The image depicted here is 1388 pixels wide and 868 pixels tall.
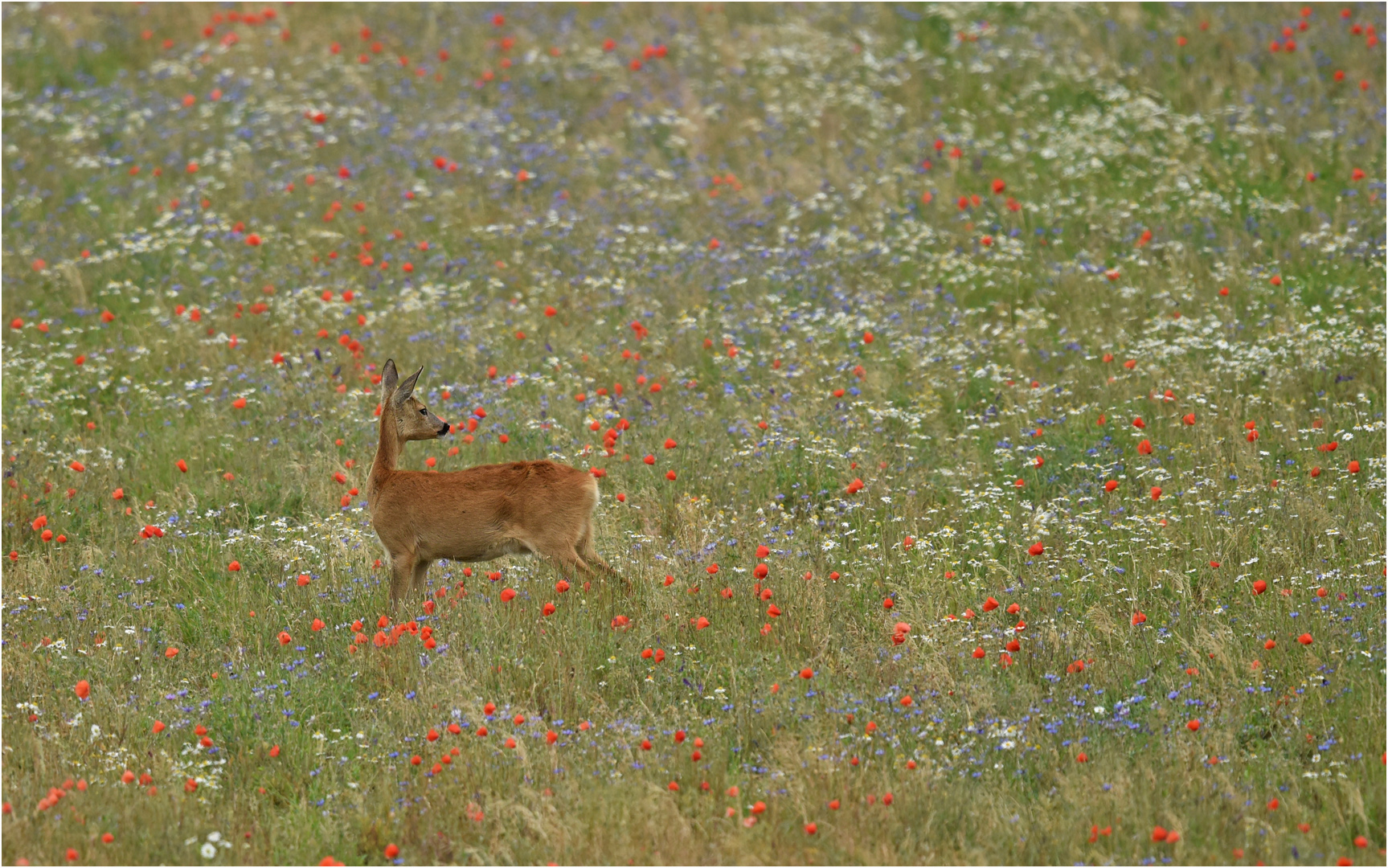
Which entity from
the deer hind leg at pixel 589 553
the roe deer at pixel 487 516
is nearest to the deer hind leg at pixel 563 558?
the roe deer at pixel 487 516

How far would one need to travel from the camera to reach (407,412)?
8320 millimetres

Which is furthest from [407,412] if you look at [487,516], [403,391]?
[487,516]

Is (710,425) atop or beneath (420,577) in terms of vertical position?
atop

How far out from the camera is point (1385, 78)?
Answer: 1511 cm

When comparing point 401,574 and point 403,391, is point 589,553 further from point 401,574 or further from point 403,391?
point 403,391

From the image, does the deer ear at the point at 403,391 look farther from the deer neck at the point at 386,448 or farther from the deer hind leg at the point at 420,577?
the deer hind leg at the point at 420,577

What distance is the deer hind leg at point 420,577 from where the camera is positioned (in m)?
8.10

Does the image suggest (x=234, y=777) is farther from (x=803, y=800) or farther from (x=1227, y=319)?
(x=1227, y=319)

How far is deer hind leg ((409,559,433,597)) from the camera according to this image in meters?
8.10

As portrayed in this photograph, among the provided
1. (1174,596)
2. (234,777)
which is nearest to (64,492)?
(234,777)

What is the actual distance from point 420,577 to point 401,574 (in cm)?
31

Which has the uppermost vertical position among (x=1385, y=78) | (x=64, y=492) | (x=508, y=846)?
(x=1385, y=78)

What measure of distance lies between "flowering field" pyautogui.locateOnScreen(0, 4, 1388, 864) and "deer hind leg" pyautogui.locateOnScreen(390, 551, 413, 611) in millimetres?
171

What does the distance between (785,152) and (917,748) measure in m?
10.1
